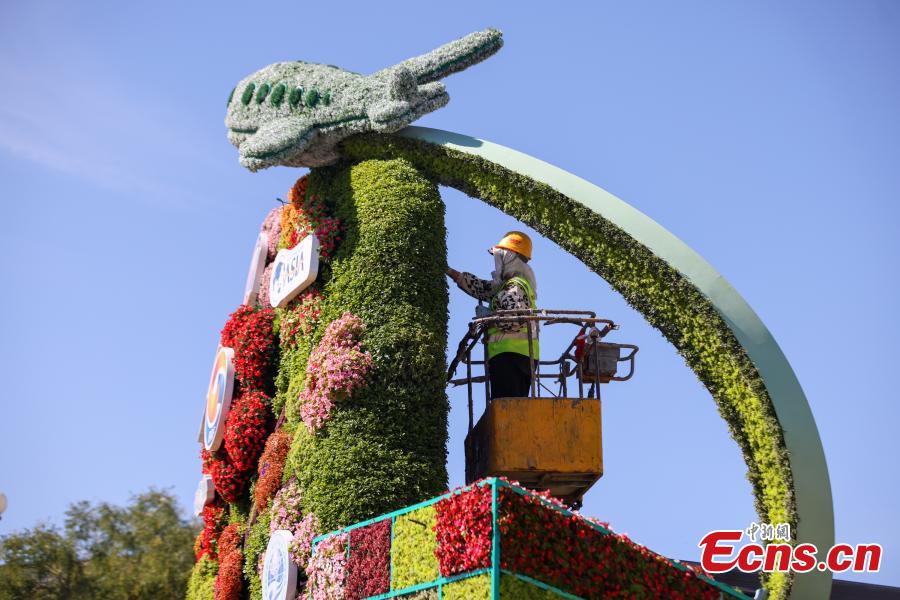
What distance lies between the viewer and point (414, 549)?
11.6 m

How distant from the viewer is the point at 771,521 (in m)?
12.5

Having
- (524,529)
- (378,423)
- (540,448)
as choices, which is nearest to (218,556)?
(378,423)

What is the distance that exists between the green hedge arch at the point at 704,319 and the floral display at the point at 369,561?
4.01m

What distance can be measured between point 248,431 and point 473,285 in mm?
3953

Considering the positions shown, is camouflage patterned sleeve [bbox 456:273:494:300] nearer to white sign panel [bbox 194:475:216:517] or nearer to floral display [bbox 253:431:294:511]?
floral display [bbox 253:431:294:511]

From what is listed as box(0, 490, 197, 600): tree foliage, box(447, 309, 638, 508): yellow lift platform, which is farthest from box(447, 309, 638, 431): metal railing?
box(0, 490, 197, 600): tree foliage

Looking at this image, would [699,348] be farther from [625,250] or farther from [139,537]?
[139,537]

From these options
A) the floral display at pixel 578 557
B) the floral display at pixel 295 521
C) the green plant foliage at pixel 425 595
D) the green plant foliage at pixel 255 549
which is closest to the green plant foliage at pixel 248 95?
the floral display at pixel 295 521

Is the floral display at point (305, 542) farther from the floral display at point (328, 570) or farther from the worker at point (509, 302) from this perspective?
the worker at point (509, 302)

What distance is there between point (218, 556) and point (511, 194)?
727cm

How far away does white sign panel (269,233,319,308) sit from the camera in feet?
49.2

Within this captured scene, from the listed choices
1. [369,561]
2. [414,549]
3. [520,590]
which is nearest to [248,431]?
[369,561]

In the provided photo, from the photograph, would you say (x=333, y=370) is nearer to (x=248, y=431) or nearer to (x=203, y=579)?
(x=248, y=431)

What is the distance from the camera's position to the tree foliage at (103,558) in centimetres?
2255
